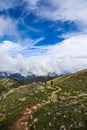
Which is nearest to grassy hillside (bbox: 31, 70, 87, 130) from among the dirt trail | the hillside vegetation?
the hillside vegetation

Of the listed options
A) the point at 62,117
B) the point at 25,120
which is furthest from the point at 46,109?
the point at 62,117

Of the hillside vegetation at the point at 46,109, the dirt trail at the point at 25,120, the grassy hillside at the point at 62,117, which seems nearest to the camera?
the grassy hillside at the point at 62,117

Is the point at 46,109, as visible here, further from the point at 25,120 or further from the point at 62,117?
the point at 62,117

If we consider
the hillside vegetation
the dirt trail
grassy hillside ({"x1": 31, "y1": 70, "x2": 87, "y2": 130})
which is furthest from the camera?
the dirt trail

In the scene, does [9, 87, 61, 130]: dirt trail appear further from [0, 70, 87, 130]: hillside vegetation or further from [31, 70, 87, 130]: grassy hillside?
[31, 70, 87, 130]: grassy hillside

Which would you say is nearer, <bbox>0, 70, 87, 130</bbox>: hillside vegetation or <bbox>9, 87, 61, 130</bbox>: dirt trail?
<bbox>0, 70, 87, 130</bbox>: hillside vegetation

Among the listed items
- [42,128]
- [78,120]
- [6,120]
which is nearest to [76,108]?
[78,120]

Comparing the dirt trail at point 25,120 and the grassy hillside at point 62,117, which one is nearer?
the grassy hillside at point 62,117

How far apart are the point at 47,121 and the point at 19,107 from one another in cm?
2860

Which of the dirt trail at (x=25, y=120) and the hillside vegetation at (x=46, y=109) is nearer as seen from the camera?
the hillside vegetation at (x=46, y=109)

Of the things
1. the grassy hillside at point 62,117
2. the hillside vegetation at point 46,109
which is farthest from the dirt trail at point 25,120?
the grassy hillside at point 62,117

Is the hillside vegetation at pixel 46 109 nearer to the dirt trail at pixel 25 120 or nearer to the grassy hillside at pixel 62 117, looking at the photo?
the grassy hillside at pixel 62 117

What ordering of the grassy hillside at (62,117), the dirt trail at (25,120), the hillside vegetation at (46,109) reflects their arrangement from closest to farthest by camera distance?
1. the grassy hillside at (62,117)
2. the hillside vegetation at (46,109)
3. the dirt trail at (25,120)

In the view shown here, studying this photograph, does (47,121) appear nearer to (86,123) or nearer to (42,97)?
(86,123)
